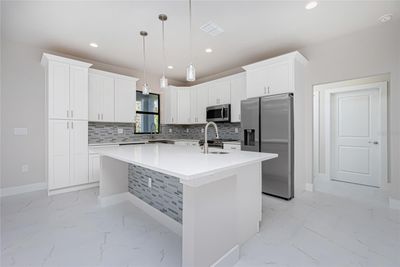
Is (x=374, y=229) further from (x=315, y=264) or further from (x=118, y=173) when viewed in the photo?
(x=118, y=173)

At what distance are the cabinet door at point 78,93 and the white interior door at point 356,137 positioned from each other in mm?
5186

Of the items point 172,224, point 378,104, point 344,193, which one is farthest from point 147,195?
point 378,104

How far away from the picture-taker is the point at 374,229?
6.70ft

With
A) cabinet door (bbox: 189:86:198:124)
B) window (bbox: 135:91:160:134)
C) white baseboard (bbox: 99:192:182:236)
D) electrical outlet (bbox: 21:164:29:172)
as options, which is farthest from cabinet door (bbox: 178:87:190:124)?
electrical outlet (bbox: 21:164:29:172)

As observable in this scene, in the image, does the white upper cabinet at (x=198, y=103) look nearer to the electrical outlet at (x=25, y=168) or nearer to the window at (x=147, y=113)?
the window at (x=147, y=113)

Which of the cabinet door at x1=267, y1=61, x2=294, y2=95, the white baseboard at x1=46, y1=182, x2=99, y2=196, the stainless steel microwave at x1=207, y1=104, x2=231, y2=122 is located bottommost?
the white baseboard at x1=46, y1=182, x2=99, y2=196

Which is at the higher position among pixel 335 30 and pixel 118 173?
pixel 335 30

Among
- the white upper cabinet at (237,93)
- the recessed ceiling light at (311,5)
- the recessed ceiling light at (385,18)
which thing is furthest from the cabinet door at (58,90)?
the recessed ceiling light at (385,18)

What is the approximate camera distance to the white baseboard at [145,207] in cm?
201

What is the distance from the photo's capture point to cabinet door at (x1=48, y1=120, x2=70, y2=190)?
313cm

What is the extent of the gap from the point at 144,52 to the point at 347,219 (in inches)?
163

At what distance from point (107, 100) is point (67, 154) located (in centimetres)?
133

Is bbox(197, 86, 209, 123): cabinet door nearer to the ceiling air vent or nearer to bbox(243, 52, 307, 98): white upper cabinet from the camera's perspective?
bbox(243, 52, 307, 98): white upper cabinet

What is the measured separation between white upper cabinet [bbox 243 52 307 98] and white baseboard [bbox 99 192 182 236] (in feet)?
8.41
